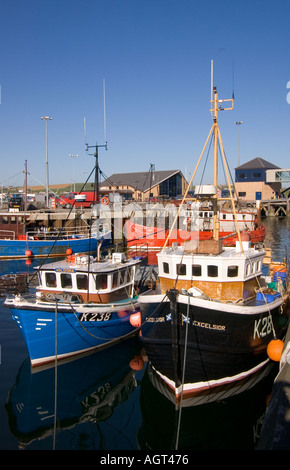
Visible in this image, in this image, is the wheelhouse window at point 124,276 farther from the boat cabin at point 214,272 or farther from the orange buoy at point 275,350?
the orange buoy at point 275,350

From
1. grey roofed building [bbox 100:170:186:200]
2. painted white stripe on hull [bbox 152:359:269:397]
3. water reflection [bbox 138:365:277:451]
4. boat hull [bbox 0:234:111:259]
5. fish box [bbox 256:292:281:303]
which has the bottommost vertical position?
water reflection [bbox 138:365:277:451]

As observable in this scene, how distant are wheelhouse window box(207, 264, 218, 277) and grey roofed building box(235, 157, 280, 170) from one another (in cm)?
8190

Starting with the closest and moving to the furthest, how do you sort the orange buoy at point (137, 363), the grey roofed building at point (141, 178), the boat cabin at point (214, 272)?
the boat cabin at point (214, 272) < the orange buoy at point (137, 363) < the grey roofed building at point (141, 178)

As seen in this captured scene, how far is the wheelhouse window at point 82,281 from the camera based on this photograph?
612 inches

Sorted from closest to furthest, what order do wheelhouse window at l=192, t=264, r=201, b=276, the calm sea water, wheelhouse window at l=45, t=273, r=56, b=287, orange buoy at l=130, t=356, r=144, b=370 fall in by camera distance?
the calm sea water
wheelhouse window at l=192, t=264, r=201, b=276
orange buoy at l=130, t=356, r=144, b=370
wheelhouse window at l=45, t=273, r=56, b=287

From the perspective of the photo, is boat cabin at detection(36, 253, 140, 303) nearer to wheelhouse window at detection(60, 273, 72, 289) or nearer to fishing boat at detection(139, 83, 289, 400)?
wheelhouse window at detection(60, 273, 72, 289)

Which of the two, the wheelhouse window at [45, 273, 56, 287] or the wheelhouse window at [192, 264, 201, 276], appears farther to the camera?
the wheelhouse window at [45, 273, 56, 287]

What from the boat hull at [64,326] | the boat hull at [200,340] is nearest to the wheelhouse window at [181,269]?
the boat hull at [200,340]

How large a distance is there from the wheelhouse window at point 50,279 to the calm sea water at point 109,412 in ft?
10.7

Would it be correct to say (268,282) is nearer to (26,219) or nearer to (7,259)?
(7,259)

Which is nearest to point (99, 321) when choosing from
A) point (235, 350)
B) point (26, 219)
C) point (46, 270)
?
point (46, 270)

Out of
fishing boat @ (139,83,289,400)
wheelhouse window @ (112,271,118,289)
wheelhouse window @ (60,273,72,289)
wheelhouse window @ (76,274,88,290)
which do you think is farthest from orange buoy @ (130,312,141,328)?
wheelhouse window @ (60,273,72,289)

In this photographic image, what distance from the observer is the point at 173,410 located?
1173 cm

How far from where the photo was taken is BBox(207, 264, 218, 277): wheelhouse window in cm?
1274
